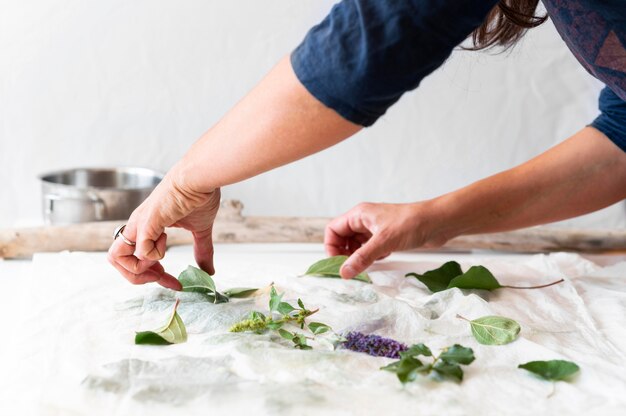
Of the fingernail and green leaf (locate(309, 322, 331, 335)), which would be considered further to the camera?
the fingernail

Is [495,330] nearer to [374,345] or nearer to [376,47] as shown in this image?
[374,345]

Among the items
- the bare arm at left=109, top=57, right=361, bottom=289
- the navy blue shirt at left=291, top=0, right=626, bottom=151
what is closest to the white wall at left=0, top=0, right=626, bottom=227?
the bare arm at left=109, top=57, right=361, bottom=289

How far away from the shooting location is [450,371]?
0.93 m

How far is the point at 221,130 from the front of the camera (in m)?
0.92

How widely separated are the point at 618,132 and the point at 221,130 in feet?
2.50

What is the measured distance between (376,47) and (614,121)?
0.72 metres

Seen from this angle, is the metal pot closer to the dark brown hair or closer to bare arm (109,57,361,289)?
bare arm (109,57,361,289)

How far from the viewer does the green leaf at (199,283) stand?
48.2 inches

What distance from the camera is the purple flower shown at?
1009mm

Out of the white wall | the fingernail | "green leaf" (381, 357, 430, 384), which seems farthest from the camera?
the white wall

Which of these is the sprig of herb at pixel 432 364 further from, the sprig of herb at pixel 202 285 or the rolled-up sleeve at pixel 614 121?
the rolled-up sleeve at pixel 614 121

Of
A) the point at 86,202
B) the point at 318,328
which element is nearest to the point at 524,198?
the point at 318,328

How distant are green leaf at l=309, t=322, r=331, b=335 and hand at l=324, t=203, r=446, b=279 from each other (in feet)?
0.48

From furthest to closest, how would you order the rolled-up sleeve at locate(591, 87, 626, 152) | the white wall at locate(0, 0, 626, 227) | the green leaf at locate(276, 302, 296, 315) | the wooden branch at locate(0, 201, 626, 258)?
the white wall at locate(0, 0, 626, 227) → the wooden branch at locate(0, 201, 626, 258) → the rolled-up sleeve at locate(591, 87, 626, 152) → the green leaf at locate(276, 302, 296, 315)
